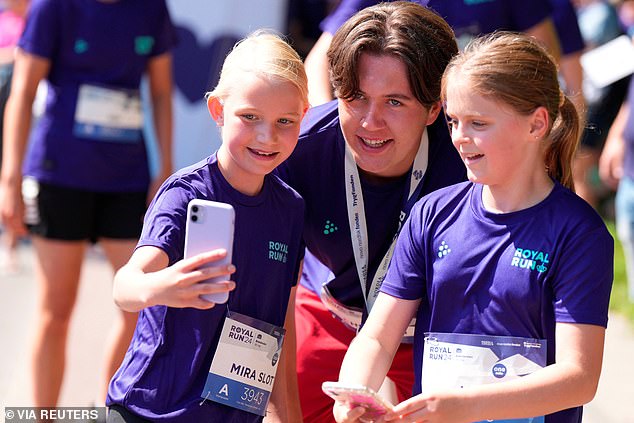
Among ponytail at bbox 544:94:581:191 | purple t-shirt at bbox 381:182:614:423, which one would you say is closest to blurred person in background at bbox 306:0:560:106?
ponytail at bbox 544:94:581:191

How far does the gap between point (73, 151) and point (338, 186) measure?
1863mm

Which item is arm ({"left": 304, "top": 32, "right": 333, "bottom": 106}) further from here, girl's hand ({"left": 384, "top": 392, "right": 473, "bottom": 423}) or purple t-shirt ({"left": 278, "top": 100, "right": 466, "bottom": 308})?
girl's hand ({"left": 384, "top": 392, "right": 473, "bottom": 423})

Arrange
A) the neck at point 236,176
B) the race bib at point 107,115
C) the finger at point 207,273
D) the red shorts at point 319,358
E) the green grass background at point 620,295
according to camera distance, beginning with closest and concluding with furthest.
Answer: the finger at point 207,273
the neck at point 236,176
the red shorts at point 319,358
the race bib at point 107,115
the green grass background at point 620,295

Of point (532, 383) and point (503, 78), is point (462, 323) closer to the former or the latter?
point (532, 383)

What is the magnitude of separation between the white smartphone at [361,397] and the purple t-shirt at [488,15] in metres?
2.18

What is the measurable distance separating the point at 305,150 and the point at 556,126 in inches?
33.3

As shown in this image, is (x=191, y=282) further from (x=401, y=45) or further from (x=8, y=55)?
(x=8, y=55)

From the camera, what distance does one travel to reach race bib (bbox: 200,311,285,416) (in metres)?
2.98

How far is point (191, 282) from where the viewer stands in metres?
2.59

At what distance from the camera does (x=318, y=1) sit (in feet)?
29.2

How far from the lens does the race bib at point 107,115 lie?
16.3 feet

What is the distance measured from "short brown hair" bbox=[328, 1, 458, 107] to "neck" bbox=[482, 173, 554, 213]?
1.62 ft

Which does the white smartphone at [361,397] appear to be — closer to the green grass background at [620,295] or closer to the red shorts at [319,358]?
the red shorts at [319,358]

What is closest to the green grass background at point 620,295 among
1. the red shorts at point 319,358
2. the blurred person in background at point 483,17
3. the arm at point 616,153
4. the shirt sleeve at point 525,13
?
the arm at point 616,153
